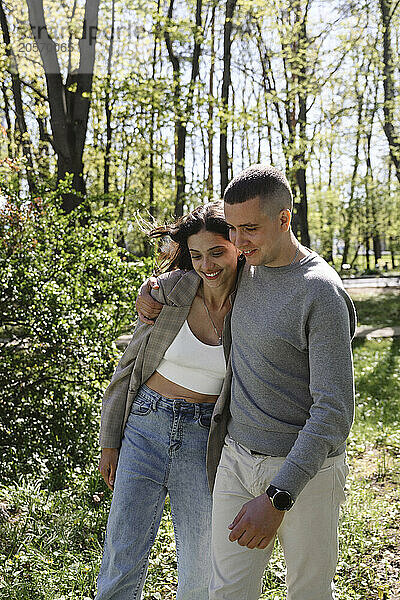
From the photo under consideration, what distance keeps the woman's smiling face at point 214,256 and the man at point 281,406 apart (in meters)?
0.19

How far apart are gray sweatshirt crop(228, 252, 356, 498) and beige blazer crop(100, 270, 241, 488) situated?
416mm

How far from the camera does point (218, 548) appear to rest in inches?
97.2

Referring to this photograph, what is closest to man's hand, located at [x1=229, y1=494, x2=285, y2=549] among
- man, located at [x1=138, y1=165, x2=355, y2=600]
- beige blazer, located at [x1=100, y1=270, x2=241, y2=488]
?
man, located at [x1=138, y1=165, x2=355, y2=600]

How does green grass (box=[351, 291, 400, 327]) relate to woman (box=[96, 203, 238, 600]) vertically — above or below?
below

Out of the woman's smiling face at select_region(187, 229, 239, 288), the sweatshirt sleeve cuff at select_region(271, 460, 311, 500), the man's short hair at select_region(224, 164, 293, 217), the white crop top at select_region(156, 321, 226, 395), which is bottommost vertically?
the sweatshirt sleeve cuff at select_region(271, 460, 311, 500)

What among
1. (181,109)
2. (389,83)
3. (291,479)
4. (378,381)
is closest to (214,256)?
(291,479)

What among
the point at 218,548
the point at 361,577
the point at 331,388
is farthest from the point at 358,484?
the point at 331,388

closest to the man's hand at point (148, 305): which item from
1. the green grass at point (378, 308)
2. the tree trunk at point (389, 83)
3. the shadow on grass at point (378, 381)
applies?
the shadow on grass at point (378, 381)

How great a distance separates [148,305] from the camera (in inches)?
119

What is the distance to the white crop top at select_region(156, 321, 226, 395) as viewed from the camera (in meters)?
2.80

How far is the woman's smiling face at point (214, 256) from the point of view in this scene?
2738mm

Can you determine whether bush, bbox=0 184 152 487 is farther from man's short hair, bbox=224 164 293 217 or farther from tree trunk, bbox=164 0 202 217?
tree trunk, bbox=164 0 202 217

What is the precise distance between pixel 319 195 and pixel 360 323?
23343mm

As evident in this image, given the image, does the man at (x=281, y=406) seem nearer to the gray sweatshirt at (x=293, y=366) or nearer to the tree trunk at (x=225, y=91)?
the gray sweatshirt at (x=293, y=366)
